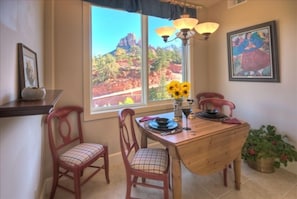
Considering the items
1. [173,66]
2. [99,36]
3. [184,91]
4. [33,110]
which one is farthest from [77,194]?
[173,66]

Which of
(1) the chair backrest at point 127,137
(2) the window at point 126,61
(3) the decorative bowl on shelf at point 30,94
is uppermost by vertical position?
(2) the window at point 126,61

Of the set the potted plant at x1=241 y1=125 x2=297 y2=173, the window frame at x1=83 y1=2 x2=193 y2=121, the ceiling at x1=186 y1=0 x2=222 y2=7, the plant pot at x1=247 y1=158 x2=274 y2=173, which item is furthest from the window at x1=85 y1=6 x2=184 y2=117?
the plant pot at x1=247 y1=158 x2=274 y2=173

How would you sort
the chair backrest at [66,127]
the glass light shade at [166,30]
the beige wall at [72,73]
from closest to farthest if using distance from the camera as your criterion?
the beige wall at [72,73], the glass light shade at [166,30], the chair backrest at [66,127]

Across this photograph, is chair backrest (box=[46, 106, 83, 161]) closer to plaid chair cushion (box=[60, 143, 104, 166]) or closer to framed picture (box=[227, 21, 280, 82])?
plaid chair cushion (box=[60, 143, 104, 166])

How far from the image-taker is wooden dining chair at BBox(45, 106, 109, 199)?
179 centimetres

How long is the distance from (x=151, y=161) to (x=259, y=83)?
2.06 meters

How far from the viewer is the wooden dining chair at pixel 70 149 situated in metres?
1.79

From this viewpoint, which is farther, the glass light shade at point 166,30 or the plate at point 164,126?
the glass light shade at point 166,30

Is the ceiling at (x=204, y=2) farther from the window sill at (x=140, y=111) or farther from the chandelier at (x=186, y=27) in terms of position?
the window sill at (x=140, y=111)

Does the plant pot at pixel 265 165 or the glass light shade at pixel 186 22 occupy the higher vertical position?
the glass light shade at pixel 186 22

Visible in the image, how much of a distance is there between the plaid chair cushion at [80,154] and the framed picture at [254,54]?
2425mm

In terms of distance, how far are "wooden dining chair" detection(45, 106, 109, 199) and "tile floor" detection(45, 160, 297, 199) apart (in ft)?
0.41

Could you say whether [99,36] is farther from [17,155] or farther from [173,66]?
[17,155]

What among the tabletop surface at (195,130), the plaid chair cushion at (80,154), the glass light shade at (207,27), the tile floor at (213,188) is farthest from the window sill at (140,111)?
the glass light shade at (207,27)
